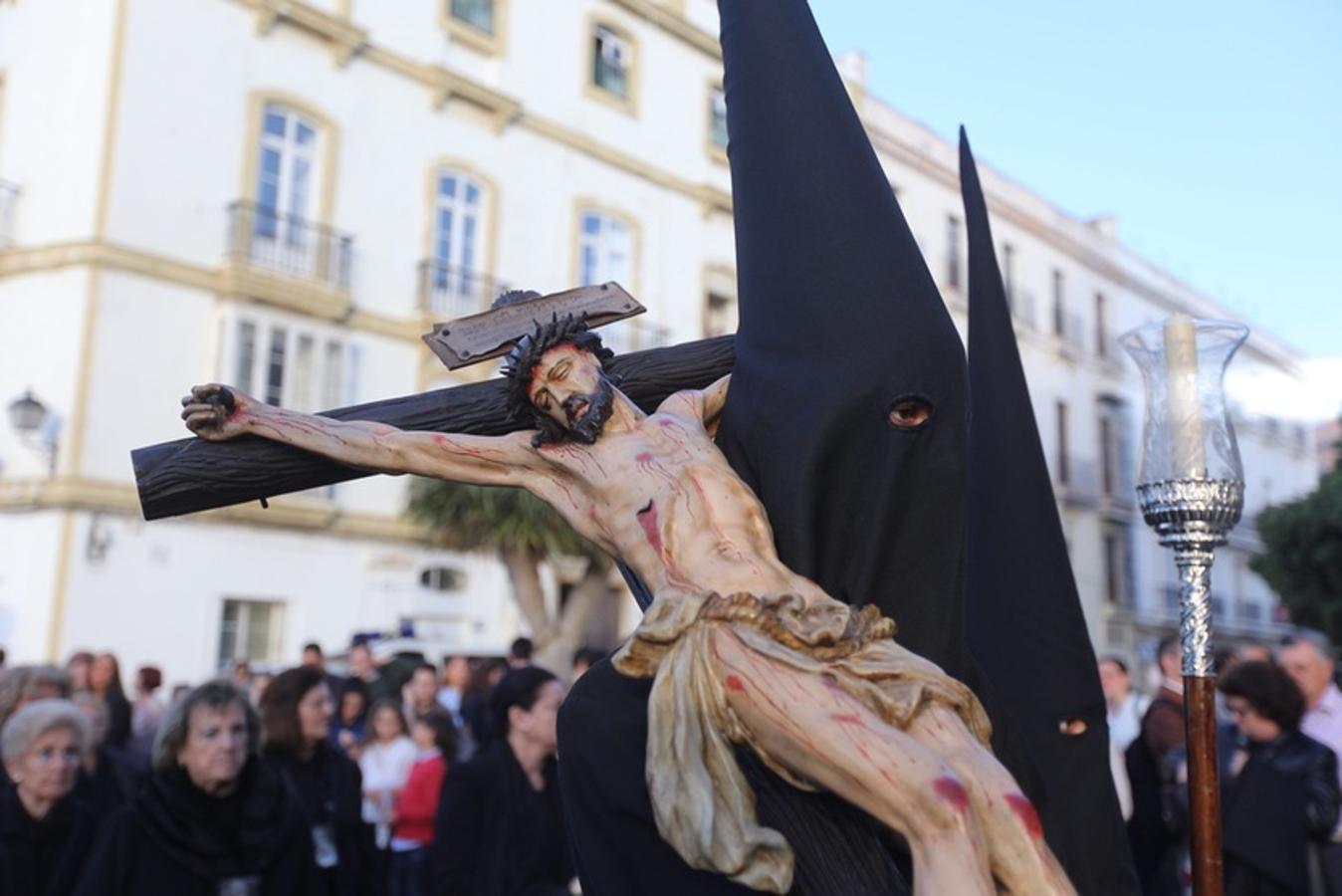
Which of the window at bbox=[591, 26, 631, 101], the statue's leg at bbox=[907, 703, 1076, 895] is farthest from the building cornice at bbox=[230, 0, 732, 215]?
the statue's leg at bbox=[907, 703, 1076, 895]

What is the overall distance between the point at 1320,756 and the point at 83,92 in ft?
56.1

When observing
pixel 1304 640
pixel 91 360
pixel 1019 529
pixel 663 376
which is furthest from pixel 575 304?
pixel 91 360

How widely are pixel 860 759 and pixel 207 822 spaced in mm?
3140

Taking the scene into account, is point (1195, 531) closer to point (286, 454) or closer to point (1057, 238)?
point (286, 454)

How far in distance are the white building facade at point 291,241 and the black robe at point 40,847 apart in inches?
503

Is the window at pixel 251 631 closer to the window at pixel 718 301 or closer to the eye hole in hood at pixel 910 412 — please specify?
the window at pixel 718 301

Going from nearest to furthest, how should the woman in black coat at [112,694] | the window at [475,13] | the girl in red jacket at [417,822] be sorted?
1. the girl in red jacket at [417,822]
2. the woman in black coat at [112,694]
3. the window at [475,13]

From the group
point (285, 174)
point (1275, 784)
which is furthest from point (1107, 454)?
point (1275, 784)

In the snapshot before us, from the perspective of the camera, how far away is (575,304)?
313 cm

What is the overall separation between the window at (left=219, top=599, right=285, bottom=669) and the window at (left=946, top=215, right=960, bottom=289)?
724 inches

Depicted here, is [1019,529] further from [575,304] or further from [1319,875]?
[1319,875]

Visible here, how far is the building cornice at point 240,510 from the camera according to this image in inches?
660

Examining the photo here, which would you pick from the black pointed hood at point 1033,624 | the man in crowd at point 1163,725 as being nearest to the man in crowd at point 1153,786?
the man in crowd at point 1163,725

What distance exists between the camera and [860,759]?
2.08 m
